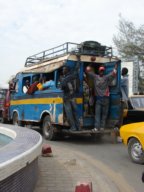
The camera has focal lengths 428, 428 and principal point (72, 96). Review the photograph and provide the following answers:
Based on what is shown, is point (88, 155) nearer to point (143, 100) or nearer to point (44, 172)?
point (44, 172)

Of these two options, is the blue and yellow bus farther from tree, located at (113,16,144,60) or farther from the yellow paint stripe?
tree, located at (113,16,144,60)

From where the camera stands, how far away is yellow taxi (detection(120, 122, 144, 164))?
30.5ft

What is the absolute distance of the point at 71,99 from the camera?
13.4 metres

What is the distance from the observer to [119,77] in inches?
551

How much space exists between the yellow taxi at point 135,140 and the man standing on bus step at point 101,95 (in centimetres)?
368

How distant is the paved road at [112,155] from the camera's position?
8148 millimetres

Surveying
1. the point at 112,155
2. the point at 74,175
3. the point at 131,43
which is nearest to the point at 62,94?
the point at 112,155

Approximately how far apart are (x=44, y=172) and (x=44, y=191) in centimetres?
151

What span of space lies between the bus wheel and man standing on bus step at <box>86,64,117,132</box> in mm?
1566

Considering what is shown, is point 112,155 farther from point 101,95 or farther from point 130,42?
point 130,42

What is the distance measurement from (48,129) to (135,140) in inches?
218

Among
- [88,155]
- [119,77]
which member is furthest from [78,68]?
[88,155]

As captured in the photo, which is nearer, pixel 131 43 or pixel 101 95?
pixel 101 95

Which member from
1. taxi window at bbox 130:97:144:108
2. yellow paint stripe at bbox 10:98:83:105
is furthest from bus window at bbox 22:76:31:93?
taxi window at bbox 130:97:144:108
